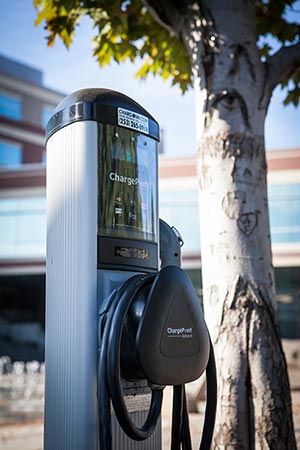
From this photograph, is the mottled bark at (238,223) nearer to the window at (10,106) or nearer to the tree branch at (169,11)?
the tree branch at (169,11)

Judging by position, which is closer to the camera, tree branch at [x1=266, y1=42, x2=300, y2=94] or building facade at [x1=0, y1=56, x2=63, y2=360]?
tree branch at [x1=266, y1=42, x2=300, y2=94]

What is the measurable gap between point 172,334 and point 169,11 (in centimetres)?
256

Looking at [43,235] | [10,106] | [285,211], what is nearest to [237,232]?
[285,211]

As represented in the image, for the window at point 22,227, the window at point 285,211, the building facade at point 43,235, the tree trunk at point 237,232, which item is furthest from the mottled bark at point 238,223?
the window at point 22,227

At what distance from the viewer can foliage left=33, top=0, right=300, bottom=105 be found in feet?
14.7

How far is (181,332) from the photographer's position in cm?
205

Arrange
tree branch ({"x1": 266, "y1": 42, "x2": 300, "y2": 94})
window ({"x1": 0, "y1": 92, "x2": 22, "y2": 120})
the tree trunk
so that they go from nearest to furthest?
the tree trunk < tree branch ({"x1": 266, "y1": 42, "x2": 300, "y2": 94}) < window ({"x1": 0, "y1": 92, "x2": 22, "y2": 120})

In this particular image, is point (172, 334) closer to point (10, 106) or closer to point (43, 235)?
point (43, 235)

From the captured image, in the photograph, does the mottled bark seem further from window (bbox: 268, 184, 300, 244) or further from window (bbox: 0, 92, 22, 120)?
window (bbox: 0, 92, 22, 120)

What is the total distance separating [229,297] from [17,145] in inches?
1258

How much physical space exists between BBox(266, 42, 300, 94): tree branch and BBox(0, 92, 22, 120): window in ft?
107

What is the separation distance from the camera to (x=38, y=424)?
7.95 meters

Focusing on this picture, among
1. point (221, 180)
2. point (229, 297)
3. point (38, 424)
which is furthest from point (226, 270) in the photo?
point (38, 424)

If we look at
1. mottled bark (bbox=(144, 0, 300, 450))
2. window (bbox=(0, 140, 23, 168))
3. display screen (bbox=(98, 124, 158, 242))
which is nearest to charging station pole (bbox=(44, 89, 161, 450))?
display screen (bbox=(98, 124, 158, 242))
